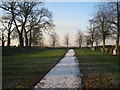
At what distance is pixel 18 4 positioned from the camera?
102ft

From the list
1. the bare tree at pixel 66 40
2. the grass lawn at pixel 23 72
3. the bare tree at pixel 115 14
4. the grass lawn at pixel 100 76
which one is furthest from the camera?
the bare tree at pixel 66 40

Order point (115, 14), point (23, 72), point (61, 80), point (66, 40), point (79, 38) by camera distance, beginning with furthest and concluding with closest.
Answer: point (66, 40), point (79, 38), point (115, 14), point (23, 72), point (61, 80)

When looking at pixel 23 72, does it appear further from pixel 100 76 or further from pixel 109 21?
pixel 109 21

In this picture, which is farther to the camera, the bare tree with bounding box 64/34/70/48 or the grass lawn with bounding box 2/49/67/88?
the bare tree with bounding box 64/34/70/48

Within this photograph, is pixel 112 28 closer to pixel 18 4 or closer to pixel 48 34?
pixel 48 34

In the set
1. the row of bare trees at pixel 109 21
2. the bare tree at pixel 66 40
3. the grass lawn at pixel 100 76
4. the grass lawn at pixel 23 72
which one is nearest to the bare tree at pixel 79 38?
the bare tree at pixel 66 40

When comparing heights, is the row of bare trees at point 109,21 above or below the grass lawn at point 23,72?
above

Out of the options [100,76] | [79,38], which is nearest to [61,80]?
[100,76]

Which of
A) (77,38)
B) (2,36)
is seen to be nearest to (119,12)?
(2,36)

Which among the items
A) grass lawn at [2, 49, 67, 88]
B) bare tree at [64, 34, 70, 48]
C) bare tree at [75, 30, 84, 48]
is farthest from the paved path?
bare tree at [64, 34, 70, 48]

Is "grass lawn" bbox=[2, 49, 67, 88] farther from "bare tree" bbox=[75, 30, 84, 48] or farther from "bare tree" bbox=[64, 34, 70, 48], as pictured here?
"bare tree" bbox=[64, 34, 70, 48]

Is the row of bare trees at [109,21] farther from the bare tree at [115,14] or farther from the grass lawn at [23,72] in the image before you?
the grass lawn at [23,72]

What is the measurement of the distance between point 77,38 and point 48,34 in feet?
164

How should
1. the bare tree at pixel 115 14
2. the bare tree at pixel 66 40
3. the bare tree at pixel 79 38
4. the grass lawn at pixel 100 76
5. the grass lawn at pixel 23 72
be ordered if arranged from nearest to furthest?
1. the grass lawn at pixel 100 76
2. the grass lawn at pixel 23 72
3. the bare tree at pixel 115 14
4. the bare tree at pixel 79 38
5. the bare tree at pixel 66 40
